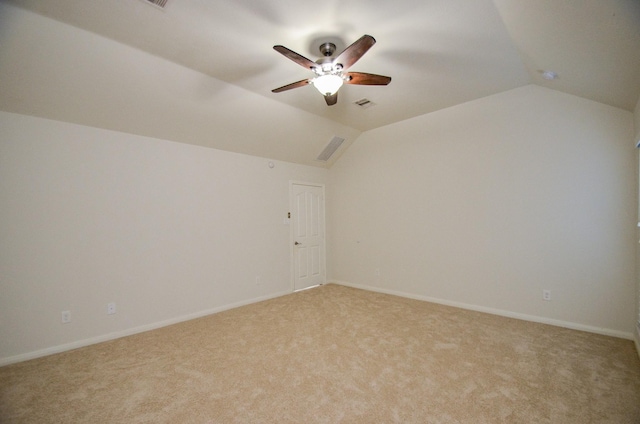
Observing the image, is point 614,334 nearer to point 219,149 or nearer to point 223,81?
point 223,81

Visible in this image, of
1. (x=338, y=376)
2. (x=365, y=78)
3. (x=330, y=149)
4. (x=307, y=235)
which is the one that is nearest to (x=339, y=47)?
(x=365, y=78)

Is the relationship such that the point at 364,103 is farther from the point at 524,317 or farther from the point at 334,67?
the point at 524,317

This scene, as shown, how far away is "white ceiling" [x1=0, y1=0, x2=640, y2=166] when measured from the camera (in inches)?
75.8

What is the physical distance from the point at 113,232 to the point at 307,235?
3.04 meters

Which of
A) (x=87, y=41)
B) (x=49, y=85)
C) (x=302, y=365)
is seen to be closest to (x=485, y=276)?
(x=302, y=365)

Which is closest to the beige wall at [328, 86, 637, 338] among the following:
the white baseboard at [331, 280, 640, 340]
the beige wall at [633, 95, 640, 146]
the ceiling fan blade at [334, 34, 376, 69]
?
the white baseboard at [331, 280, 640, 340]

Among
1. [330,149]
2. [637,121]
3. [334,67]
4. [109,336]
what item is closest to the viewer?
[334,67]

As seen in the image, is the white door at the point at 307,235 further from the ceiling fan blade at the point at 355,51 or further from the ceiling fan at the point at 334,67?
the ceiling fan blade at the point at 355,51

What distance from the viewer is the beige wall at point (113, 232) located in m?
2.66

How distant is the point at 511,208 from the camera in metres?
3.58

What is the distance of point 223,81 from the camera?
306 cm

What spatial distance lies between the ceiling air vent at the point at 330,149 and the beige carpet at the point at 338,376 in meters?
3.02

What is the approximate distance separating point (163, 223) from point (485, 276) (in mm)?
4354

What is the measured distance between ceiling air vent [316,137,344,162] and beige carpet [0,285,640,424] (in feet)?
9.90
